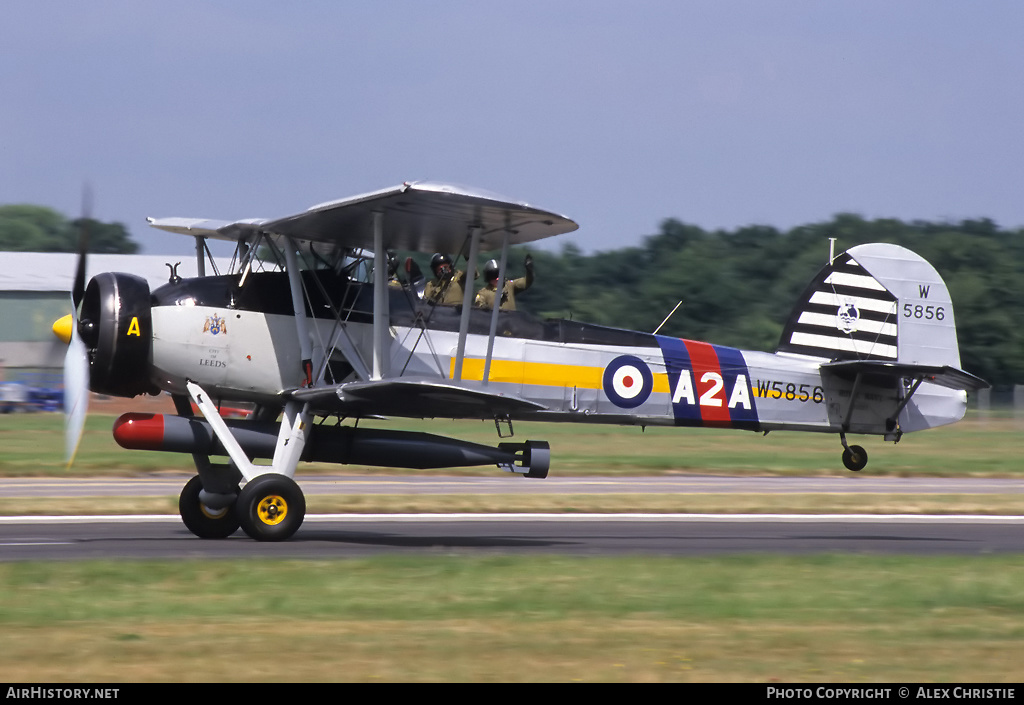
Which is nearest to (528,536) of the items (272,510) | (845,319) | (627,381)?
(627,381)

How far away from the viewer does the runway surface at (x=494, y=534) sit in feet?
→ 38.7

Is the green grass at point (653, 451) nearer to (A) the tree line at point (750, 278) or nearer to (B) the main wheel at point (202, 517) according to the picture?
(B) the main wheel at point (202, 517)

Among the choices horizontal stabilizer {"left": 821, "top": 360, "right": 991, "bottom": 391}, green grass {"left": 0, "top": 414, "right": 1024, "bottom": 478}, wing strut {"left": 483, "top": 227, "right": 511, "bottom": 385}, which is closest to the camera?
wing strut {"left": 483, "top": 227, "right": 511, "bottom": 385}

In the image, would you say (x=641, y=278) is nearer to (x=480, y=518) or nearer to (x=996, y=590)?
(x=480, y=518)

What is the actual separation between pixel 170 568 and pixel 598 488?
34.9 feet

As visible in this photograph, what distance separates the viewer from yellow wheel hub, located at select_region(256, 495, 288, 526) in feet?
37.9

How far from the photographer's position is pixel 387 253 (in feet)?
42.2

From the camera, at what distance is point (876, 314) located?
15352mm

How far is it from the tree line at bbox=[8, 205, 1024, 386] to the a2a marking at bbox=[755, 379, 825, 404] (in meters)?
30.4

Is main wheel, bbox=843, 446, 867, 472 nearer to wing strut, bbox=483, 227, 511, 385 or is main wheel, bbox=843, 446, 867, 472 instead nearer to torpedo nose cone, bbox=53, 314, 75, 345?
wing strut, bbox=483, 227, 511, 385

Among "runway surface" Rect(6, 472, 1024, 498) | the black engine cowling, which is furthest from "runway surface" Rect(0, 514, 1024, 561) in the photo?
"runway surface" Rect(6, 472, 1024, 498)

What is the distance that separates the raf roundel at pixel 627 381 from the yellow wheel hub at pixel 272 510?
3.82 meters

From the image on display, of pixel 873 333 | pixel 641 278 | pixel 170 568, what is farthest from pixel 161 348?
pixel 641 278

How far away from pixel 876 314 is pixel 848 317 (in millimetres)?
358
